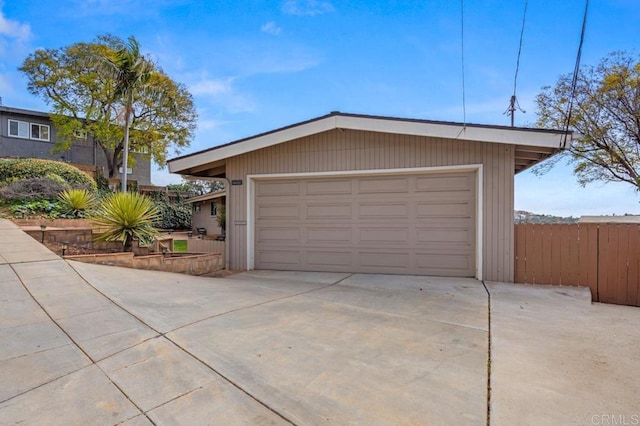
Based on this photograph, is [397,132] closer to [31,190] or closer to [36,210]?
[36,210]

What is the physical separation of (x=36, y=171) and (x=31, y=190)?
215 centimetres

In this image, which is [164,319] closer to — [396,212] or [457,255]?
[396,212]

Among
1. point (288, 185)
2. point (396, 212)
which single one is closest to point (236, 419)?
point (396, 212)

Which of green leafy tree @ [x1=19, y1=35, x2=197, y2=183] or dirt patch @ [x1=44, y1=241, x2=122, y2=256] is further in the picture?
green leafy tree @ [x1=19, y1=35, x2=197, y2=183]

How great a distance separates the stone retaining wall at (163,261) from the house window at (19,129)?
2029 centimetres

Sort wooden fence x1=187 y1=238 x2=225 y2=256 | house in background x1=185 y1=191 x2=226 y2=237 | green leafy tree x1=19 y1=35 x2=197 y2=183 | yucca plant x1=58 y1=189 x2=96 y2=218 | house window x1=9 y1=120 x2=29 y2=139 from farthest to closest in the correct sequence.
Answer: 1. house window x1=9 y1=120 x2=29 y2=139
2. green leafy tree x1=19 y1=35 x2=197 y2=183
3. house in background x1=185 y1=191 x2=226 y2=237
4. wooden fence x1=187 y1=238 x2=225 y2=256
5. yucca plant x1=58 y1=189 x2=96 y2=218

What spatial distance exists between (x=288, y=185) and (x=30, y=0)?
35.8ft

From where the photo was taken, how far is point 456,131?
21.1ft

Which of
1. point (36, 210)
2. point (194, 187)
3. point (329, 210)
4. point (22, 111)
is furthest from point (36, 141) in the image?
point (329, 210)

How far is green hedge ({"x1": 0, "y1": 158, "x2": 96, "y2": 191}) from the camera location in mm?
11310

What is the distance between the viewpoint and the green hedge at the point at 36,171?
1131cm

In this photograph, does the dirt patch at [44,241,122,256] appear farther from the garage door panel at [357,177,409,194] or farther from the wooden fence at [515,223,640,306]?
the wooden fence at [515,223,640,306]

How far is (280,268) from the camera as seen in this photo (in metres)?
8.11

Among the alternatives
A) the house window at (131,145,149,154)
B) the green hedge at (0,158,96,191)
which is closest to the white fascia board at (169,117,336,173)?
the green hedge at (0,158,96,191)
